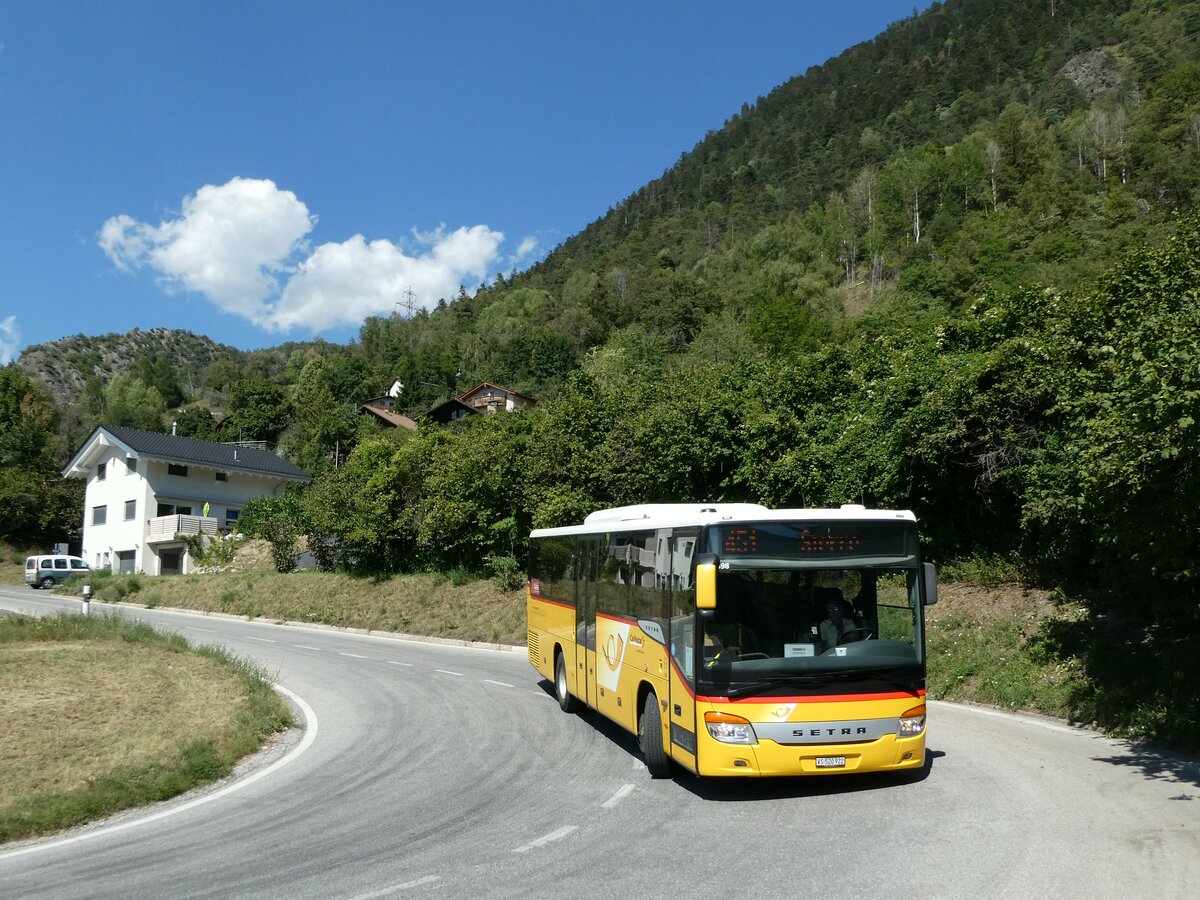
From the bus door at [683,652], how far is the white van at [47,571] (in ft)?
162

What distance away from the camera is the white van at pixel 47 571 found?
164ft

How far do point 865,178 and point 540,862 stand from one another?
123m

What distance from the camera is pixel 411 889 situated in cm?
668

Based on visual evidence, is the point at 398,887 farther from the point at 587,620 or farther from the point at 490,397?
the point at 490,397

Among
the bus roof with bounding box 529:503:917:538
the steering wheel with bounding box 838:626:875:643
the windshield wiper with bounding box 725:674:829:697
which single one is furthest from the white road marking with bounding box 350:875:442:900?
the steering wheel with bounding box 838:626:875:643

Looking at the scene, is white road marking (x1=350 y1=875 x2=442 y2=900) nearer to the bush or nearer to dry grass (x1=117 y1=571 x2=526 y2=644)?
dry grass (x1=117 y1=571 x2=526 y2=644)

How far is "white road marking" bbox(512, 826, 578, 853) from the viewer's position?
7.61 m

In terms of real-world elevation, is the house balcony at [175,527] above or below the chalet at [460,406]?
below

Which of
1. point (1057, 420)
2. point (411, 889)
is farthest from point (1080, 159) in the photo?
point (411, 889)

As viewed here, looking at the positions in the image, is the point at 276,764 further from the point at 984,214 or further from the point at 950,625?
the point at 984,214

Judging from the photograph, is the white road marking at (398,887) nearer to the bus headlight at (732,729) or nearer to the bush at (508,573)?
the bus headlight at (732,729)

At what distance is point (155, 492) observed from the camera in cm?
5491

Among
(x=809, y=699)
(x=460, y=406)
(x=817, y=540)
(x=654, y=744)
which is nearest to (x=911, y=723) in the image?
(x=809, y=699)

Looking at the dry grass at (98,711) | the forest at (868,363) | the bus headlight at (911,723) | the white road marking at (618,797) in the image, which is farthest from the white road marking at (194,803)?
the forest at (868,363)
